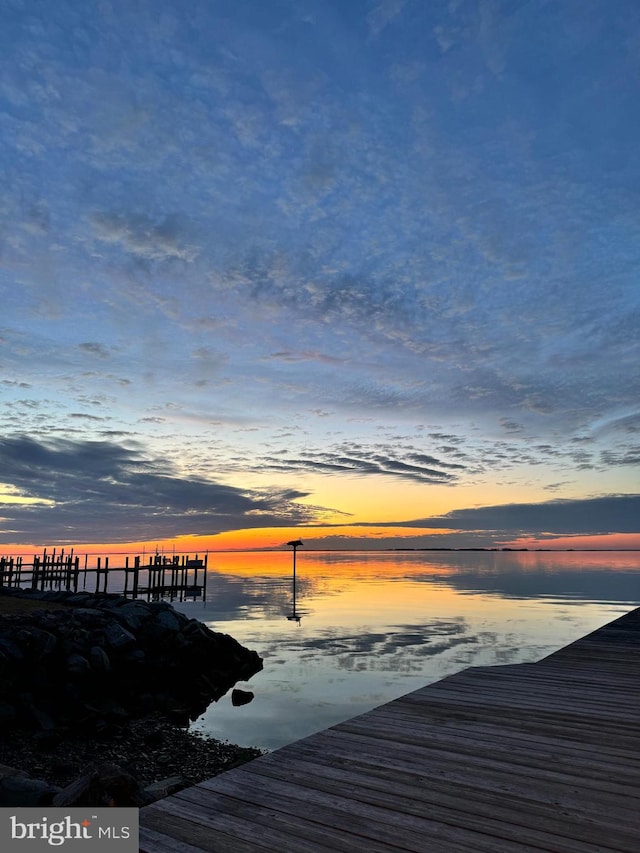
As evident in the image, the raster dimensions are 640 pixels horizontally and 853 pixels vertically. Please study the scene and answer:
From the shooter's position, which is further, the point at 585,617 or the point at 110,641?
the point at 585,617

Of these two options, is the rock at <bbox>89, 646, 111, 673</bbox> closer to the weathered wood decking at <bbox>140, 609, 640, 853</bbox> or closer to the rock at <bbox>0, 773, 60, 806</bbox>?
the rock at <bbox>0, 773, 60, 806</bbox>

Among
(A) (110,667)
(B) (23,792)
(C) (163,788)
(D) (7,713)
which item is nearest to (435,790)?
(B) (23,792)

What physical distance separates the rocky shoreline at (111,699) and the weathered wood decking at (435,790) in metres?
1.59

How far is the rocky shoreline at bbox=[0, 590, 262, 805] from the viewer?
9.67m

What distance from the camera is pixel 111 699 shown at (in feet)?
48.9

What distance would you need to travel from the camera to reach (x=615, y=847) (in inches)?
127

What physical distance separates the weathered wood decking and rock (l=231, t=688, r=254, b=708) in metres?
10.9

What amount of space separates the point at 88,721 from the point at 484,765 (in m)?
11.7

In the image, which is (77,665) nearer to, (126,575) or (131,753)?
(131,753)

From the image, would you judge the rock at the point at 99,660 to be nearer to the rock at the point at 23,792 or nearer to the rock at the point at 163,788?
the rock at the point at 163,788

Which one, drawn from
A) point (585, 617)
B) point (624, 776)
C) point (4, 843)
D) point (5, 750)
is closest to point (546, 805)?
point (624, 776)

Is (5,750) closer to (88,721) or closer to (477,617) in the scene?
(88,721)

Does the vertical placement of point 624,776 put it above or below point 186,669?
above

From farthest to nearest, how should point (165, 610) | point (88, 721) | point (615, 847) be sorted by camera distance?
point (165, 610) → point (88, 721) → point (615, 847)
